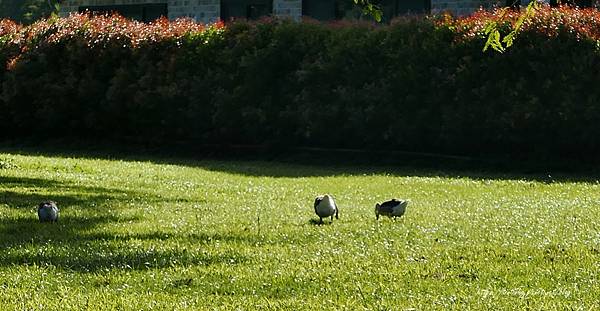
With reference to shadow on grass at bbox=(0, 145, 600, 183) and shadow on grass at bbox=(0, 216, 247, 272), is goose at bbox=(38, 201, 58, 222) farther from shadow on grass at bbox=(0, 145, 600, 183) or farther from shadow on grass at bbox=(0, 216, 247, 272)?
shadow on grass at bbox=(0, 145, 600, 183)

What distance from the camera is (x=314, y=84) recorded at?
2233 cm

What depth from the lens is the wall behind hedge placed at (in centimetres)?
1989

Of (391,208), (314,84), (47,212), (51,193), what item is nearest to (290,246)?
(391,208)

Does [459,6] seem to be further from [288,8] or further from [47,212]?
[47,212]

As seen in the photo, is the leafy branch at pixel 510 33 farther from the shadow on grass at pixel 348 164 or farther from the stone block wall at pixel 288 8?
the stone block wall at pixel 288 8

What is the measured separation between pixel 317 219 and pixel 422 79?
9486 mm

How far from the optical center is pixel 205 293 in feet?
25.1

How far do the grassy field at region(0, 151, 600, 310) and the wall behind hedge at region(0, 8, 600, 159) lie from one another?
316 cm

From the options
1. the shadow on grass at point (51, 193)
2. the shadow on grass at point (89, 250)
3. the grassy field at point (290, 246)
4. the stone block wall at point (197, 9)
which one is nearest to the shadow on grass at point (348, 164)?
the grassy field at point (290, 246)

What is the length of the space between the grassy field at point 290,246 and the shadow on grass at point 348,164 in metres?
1.85

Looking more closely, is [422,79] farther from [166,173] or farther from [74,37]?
[74,37]

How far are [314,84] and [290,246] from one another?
1267cm

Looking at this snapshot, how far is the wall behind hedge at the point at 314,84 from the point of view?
19891 millimetres

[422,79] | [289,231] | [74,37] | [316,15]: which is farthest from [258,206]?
[316,15]
